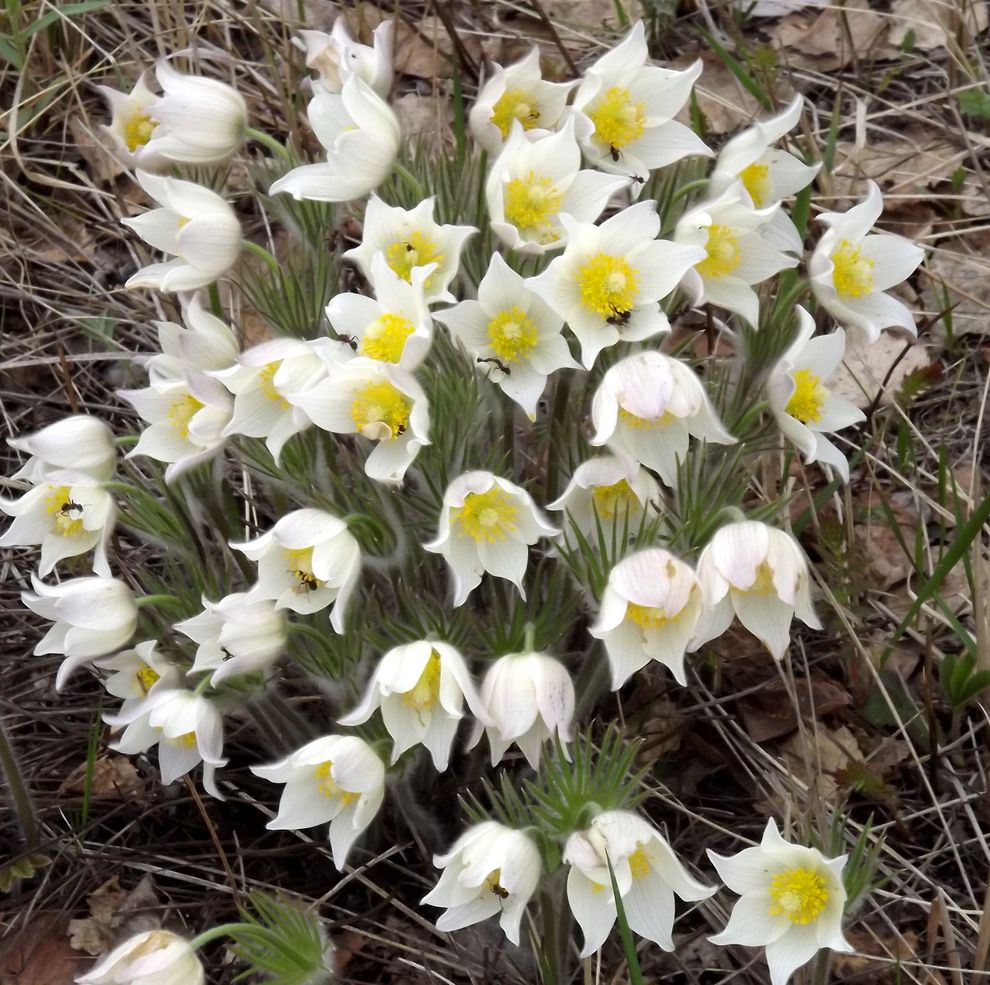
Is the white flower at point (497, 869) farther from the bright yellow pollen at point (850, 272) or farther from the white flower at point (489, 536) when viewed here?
the bright yellow pollen at point (850, 272)

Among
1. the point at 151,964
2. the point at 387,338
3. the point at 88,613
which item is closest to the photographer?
the point at 151,964

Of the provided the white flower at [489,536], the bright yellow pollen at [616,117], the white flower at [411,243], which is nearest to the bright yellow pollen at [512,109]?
the bright yellow pollen at [616,117]

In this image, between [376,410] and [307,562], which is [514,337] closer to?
[376,410]

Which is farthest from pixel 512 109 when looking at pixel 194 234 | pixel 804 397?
pixel 804 397

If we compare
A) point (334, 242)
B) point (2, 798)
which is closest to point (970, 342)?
point (334, 242)

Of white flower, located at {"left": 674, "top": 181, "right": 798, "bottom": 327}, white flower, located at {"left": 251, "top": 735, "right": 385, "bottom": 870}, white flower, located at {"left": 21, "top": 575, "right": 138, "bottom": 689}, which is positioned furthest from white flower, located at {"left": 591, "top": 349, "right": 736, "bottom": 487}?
white flower, located at {"left": 21, "top": 575, "right": 138, "bottom": 689}
